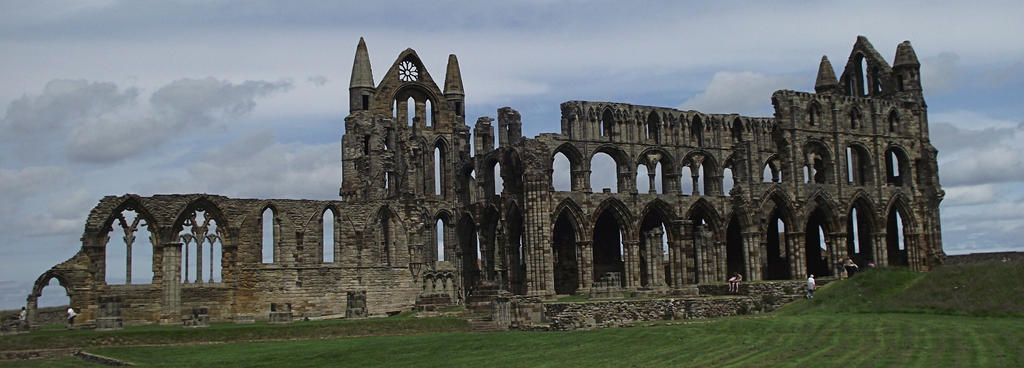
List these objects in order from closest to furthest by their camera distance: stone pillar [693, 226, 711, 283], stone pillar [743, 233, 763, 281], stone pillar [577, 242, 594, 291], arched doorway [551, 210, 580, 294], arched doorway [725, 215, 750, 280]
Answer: stone pillar [577, 242, 594, 291] → stone pillar [693, 226, 711, 283] → stone pillar [743, 233, 763, 281] → arched doorway [551, 210, 580, 294] → arched doorway [725, 215, 750, 280]


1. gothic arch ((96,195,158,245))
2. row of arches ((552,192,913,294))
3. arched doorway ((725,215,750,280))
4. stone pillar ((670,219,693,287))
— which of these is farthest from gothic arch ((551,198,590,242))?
gothic arch ((96,195,158,245))

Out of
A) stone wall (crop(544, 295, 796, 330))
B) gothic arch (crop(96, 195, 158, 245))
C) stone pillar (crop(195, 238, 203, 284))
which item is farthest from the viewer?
stone pillar (crop(195, 238, 203, 284))

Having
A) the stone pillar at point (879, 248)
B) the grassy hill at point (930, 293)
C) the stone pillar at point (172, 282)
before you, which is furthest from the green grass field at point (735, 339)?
the stone pillar at point (879, 248)

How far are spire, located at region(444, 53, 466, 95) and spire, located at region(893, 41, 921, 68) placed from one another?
25.5m

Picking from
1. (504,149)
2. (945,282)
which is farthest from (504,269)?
(945,282)

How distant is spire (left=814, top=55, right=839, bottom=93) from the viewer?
6612cm

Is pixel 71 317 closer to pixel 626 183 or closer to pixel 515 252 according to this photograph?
pixel 515 252

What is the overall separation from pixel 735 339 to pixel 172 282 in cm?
2590

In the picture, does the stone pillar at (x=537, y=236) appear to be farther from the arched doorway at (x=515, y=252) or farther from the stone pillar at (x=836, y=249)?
the stone pillar at (x=836, y=249)

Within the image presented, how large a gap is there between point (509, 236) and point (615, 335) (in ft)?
79.3

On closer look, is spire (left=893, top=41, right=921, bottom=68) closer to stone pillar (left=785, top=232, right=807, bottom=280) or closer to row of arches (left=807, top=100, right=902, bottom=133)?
row of arches (left=807, top=100, right=902, bottom=133)

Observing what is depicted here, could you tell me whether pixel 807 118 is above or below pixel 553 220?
above

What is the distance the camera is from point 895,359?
20.8m

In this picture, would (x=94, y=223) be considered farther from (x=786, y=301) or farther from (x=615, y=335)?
(x=786, y=301)
